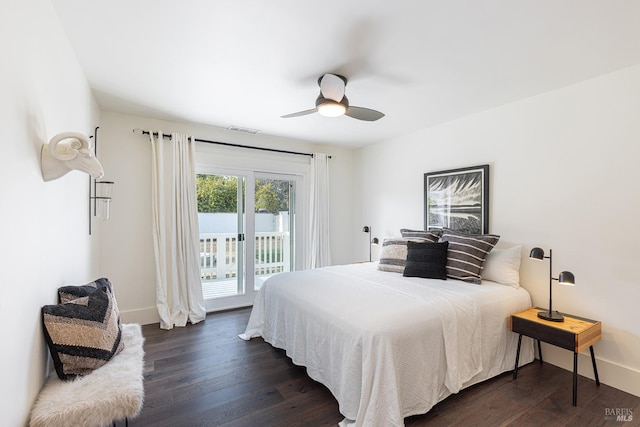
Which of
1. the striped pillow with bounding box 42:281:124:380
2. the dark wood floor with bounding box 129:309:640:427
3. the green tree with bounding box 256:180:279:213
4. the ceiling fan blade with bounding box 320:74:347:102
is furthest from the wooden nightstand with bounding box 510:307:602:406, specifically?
the green tree with bounding box 256:180:279:213

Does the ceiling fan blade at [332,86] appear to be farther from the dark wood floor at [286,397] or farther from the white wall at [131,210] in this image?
the dark wood floor at [286,397]

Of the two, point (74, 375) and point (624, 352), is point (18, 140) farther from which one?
point (624, 352)

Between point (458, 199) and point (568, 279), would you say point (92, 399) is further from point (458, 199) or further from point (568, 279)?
point (458, 199)

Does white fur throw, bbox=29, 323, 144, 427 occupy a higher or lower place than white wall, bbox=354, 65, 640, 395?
lower

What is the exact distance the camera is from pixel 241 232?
421cm

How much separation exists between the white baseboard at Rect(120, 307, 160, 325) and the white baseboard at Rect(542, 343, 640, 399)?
4.27 metres

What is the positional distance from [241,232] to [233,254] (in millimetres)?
333

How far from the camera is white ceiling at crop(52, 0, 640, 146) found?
66.3 inches

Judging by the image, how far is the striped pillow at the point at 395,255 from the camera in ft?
10.4

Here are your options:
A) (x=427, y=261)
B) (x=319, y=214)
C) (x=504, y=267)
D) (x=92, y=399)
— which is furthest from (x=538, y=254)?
(x=92, y=399)

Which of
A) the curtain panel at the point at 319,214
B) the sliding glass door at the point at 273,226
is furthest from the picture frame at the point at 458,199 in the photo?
the sliding glass door at the point at 273,226

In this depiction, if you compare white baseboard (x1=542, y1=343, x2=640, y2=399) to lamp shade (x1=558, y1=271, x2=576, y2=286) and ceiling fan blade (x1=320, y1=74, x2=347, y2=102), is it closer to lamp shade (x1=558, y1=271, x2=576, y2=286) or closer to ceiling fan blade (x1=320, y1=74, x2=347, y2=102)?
lamp shade (x1=558, y1=271, x2=576, y2=286)

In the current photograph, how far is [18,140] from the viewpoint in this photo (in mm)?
1189

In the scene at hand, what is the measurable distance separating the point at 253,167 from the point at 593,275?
393 centimetres
